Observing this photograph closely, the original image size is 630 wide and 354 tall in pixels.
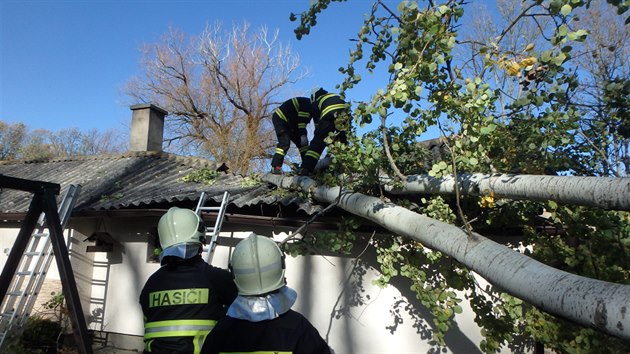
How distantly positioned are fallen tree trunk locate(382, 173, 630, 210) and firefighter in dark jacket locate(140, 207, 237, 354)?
176cm

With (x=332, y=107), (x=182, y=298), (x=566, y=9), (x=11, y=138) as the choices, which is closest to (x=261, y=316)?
(x=182, y=298)

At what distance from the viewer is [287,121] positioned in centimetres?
642

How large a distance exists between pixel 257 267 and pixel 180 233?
905mm

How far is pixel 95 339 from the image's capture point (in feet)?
23.4

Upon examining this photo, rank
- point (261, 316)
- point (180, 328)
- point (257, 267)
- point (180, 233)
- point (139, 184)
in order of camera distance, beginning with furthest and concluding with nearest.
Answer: point (139, 184) → point (180, 233) → point (180, 328) → point (257, 267) → point (261, 316)

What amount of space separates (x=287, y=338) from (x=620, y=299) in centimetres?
123

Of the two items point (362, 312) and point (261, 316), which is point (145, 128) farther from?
point (261, 316)

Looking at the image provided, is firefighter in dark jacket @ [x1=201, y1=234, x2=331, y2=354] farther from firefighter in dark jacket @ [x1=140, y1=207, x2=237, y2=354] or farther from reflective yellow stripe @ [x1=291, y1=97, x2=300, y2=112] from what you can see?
reflective yellow stripe @ [x1=291, y1=97, x2=300, y2=112]

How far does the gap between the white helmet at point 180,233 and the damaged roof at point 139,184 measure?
244 cm

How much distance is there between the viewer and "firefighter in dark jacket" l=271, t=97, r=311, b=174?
6.35 meters

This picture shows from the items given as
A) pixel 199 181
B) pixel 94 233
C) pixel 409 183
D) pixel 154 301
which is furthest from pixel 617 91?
pixel 94 233

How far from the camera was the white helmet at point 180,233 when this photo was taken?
2.68 m

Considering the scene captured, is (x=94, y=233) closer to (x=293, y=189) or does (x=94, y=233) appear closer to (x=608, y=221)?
(x=293, y=189)

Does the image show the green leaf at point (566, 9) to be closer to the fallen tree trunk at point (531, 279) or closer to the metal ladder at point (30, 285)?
the fallen tree trunk at point (531, 279)
